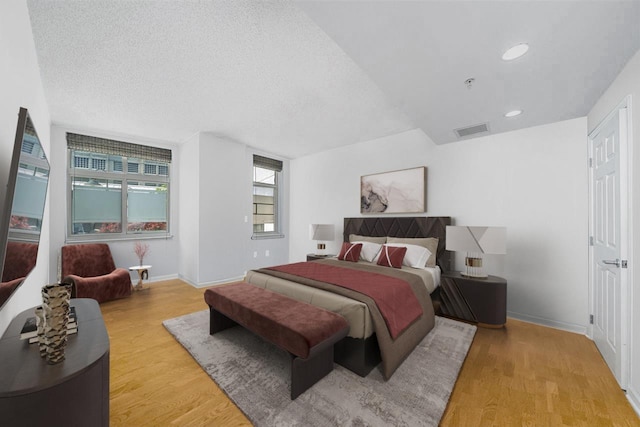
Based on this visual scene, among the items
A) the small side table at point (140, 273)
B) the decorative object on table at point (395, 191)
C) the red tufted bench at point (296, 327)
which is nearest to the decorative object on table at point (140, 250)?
the small side table at point (140, 273)

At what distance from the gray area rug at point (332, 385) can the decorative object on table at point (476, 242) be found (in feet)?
2.77

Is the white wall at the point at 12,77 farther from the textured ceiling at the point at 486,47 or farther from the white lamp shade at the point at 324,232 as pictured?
the white lamp shade at the point at 324,232

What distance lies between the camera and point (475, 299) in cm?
289

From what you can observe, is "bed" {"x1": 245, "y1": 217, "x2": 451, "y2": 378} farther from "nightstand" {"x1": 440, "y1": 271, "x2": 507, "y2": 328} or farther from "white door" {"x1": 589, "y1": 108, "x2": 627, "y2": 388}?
"white door" {"x1": 589, "y1": 108, "x2": 627, "y2": 388}

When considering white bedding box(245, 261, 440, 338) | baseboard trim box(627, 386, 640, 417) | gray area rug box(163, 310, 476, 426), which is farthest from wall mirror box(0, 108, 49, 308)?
baseboard trim box(627, 386, 640, 417)

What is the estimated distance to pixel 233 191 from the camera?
484 cm

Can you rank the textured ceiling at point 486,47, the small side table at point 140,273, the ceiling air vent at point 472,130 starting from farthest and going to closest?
the small side table at point 140,273, the ceiling air vent at point 472,130, the textured ceiling at point 486,47

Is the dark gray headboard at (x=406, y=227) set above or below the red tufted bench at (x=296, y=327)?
above

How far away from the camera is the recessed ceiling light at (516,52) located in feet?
5.42

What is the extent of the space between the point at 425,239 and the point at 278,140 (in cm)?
306

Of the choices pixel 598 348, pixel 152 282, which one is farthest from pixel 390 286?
pixel 152 282

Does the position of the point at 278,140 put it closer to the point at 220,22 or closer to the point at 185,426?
the point at 220,22

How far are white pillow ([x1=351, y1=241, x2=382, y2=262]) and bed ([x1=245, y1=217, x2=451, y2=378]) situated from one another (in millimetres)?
273

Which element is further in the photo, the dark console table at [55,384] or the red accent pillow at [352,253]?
the red accent pillow at [352,253]
